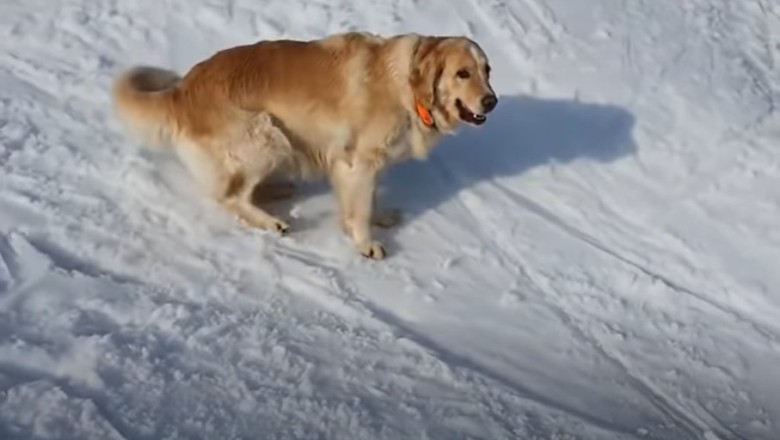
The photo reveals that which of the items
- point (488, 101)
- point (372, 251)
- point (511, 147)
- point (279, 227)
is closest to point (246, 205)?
point (279, 227)

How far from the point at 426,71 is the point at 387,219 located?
0.93m

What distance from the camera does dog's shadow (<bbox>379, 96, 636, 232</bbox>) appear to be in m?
6.52

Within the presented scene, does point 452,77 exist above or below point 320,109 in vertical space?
above

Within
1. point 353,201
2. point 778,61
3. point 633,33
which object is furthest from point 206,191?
point 778,61

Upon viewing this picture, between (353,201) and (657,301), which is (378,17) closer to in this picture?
(353,201)

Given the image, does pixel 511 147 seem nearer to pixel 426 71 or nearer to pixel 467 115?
pixel 467 115

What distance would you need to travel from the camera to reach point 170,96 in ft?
19.3

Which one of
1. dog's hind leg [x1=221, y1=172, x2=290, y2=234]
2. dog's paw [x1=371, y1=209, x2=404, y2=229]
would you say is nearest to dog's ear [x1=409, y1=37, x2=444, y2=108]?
dog's paw [x1=371, y1=209, x2=404, y2=229]

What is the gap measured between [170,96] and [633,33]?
3743mm

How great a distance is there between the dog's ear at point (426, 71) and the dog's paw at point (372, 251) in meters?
0.80

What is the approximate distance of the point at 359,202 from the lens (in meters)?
5.86

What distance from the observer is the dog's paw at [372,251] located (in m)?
5.81

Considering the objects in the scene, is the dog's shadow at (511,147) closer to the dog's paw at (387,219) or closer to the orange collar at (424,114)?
the dog's paw at (387,219)

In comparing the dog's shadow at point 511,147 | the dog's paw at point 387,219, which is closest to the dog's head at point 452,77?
the dog's paw at point 387,219
